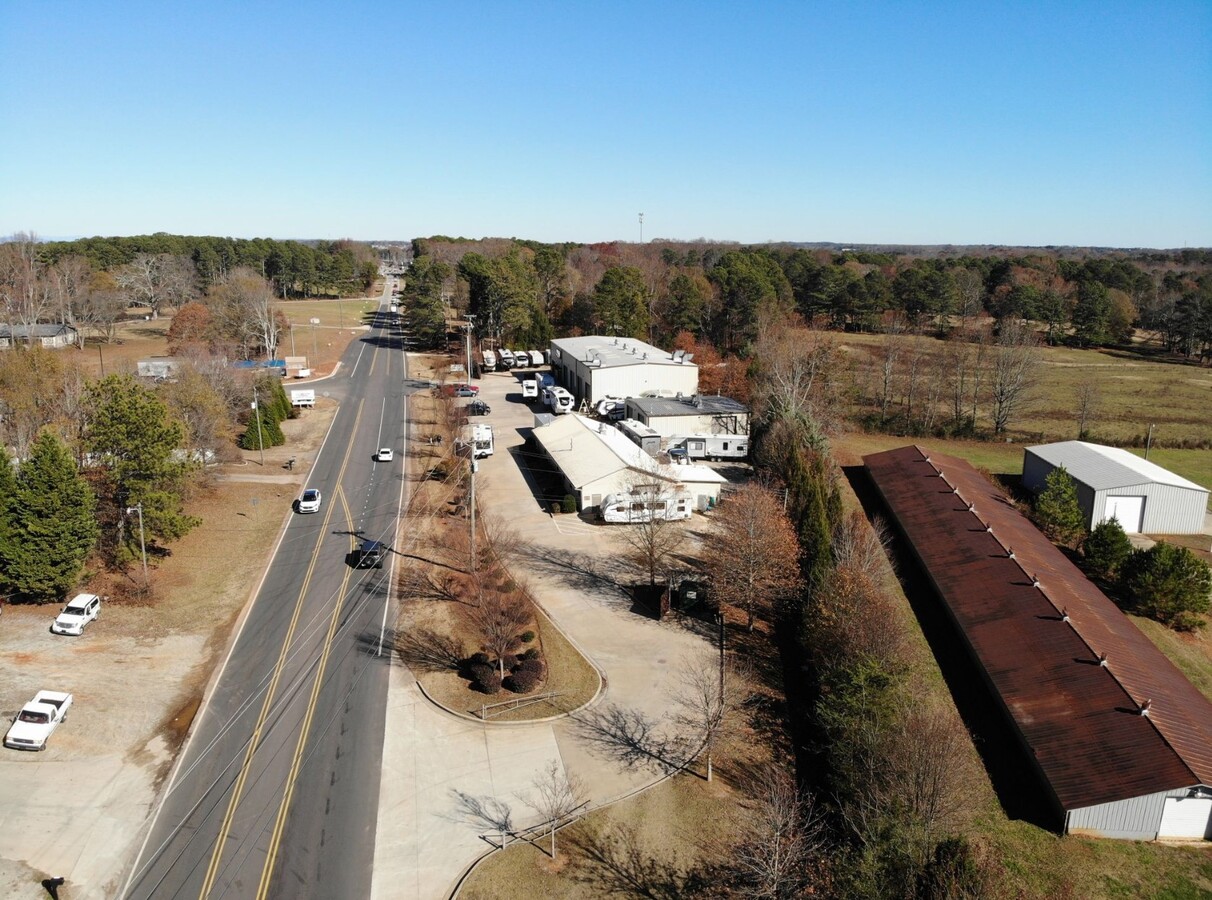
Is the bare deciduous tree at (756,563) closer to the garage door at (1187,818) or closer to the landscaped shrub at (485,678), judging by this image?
the landscaped shrub at (485,678)

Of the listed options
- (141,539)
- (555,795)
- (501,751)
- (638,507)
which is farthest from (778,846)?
(141,539)

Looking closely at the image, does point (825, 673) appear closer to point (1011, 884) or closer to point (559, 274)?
point (1011, 884)

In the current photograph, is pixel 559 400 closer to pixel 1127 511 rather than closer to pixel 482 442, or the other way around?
pixel 482 442

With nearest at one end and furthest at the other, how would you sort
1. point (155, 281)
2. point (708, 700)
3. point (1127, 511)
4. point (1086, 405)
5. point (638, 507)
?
1. point (708, 700)
2. point (638, 507)
3. point (1127, 511)
4. point (1086, 405)
5. point (155, 281)

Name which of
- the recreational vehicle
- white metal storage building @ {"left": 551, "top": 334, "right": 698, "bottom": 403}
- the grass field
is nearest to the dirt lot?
the recreational vehicle

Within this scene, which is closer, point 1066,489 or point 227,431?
point 1066,489

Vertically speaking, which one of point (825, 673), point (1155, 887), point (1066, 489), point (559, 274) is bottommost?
point (1155, 887)

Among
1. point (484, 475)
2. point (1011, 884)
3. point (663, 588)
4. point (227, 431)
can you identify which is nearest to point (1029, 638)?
point (1011, 884)
